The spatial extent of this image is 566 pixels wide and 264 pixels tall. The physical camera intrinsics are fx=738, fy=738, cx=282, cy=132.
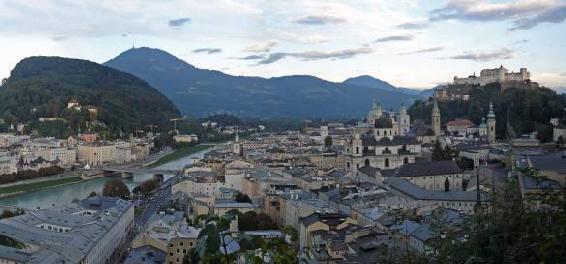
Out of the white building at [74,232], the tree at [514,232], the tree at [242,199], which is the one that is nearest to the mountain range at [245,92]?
the tree at [242,199]

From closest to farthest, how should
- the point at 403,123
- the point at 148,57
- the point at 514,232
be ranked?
1. the point at 514,232
2. the point at 403,123
3. the point at 148,57

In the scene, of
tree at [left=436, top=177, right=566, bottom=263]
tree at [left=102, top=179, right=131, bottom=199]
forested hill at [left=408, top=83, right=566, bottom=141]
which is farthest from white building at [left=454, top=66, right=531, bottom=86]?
tree at [left=436, top=177, right=566, bottom=263]

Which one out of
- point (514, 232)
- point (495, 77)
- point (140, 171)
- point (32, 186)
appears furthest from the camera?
point (495, 77)

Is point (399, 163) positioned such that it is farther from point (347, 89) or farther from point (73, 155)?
point (347, 89)

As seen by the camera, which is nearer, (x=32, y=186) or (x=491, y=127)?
(x=32, y=186)

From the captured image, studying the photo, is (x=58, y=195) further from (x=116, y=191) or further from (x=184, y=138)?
(x=184, y=138)

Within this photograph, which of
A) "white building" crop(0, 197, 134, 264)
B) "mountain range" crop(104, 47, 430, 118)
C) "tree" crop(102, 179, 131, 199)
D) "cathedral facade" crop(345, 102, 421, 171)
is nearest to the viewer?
"white building" crop(0, 197, 134, 264)

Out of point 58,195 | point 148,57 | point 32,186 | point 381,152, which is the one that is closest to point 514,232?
point 381,152

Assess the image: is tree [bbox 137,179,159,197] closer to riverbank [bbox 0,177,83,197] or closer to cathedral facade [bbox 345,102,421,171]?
riverbank [bbox 0,177,83,197]

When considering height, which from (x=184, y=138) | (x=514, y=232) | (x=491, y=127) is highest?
(x=514, y=232)
